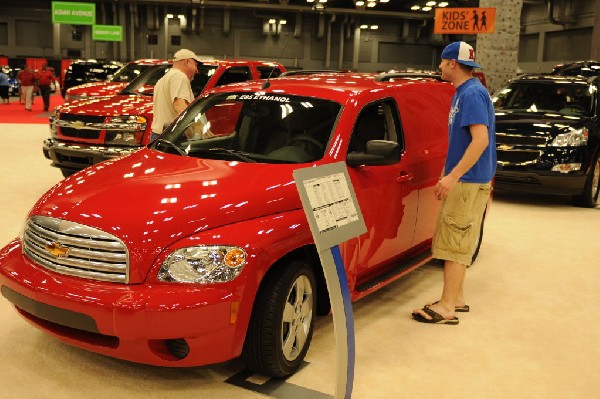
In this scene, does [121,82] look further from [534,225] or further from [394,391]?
[394,391]

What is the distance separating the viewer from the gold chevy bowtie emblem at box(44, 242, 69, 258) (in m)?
3.45

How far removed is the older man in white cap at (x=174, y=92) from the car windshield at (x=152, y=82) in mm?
3138

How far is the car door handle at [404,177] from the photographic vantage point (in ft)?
15.0

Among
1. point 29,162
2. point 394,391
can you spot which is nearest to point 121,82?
point 29,162

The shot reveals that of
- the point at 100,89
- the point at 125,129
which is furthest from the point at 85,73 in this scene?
the point at 125,129

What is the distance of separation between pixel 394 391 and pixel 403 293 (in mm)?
→ 1689

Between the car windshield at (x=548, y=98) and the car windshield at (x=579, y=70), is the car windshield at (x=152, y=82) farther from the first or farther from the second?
the car windshield at (x=579, y=70)

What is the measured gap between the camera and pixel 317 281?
13.2ft

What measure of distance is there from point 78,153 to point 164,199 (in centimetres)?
545

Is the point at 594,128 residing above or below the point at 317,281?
above

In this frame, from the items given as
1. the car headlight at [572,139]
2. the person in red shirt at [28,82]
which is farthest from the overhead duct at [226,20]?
the car headlight at [572,139]

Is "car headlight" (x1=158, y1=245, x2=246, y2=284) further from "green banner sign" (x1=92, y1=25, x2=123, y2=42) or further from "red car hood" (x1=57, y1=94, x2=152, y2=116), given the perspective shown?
"green banner sign" (x1=92, y1=25, x2=123, y2=42)

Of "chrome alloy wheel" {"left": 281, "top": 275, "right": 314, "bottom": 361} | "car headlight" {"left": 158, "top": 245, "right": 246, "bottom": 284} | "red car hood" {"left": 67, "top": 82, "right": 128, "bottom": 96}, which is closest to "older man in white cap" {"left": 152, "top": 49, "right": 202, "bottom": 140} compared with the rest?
"chrome alloy wheel" {"left": 281, "top": 275, "right": 314, "bottom": 361}

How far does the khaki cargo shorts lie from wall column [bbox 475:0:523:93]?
9.72 metres
